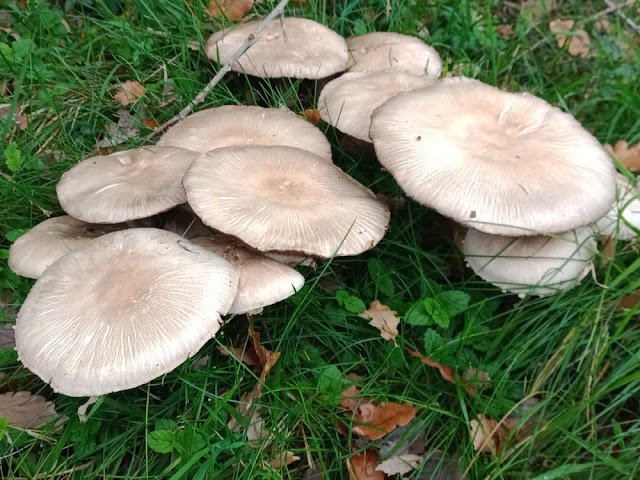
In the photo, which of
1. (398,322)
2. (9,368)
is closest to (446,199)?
(398,322)

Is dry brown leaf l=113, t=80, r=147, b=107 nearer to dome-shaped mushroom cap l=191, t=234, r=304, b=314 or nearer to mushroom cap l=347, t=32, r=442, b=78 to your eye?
mushroom cap l=347, t=32, r=442, b=78

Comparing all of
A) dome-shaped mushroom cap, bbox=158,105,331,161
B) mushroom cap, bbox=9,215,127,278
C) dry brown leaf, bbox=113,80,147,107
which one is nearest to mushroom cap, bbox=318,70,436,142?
dome-shaped mushroom cap, bbox=158,105,331,161

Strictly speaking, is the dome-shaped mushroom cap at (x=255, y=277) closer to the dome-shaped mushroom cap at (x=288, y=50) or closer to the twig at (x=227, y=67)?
the twig at (x=227, y=67)

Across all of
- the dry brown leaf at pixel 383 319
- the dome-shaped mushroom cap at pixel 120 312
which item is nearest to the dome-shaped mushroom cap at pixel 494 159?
the dry brown leaf at pixel 383 319

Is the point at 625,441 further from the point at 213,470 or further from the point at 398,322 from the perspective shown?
the point at 213,470

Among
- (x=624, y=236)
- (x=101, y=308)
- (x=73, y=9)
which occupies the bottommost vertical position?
(x=624, y=236)

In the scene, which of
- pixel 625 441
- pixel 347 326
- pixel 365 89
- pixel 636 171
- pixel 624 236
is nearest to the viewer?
pixel 625 441
